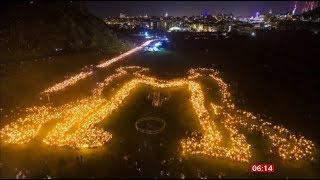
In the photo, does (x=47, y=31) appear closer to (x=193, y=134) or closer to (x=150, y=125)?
(x=150, y=125)

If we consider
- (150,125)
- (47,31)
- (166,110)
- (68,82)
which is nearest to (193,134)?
(150,125)

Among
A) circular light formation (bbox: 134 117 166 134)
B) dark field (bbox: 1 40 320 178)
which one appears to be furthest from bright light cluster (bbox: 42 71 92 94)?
circular light formation (bbox: 134 117 166 134)

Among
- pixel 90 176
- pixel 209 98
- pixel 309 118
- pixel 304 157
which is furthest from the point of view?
pixel 209 98

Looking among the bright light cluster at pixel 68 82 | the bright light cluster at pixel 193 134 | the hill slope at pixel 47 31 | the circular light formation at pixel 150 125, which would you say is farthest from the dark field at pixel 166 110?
the hill slope at pixel 47 31

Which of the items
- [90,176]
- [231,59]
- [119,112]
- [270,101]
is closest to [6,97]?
[119,112]

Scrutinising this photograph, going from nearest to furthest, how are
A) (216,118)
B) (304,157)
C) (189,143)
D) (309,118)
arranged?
(304,157) < (189,143) < (216,118) < (309,118)

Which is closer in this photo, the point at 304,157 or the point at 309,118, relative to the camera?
the point at 304,157

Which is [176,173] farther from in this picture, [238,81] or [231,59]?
[231,59]
